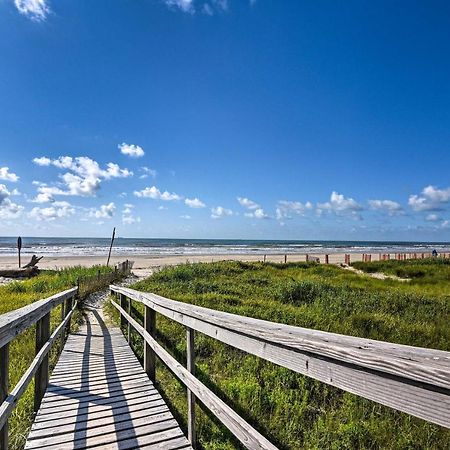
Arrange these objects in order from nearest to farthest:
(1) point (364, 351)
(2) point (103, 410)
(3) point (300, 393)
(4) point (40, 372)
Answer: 1. (1) point (364, 351)
2. (2) point (103, 410)
3. (4) point (40, 372)
4. (3) point (300, 393)

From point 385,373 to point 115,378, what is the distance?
447cm

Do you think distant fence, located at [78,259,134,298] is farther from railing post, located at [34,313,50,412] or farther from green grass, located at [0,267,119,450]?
railing post, located at [34,313,50,412]

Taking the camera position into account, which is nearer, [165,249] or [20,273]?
[20,273]

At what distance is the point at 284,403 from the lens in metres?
4.30

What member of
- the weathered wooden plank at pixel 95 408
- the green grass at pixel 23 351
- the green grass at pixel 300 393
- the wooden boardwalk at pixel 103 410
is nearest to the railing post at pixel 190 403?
the wooden boardwalk at pixel 103 410

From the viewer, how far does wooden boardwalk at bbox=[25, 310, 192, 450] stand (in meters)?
3.25

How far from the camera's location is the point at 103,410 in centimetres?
389

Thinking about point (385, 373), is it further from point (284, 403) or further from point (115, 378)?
point (115, 378)

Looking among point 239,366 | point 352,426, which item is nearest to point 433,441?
point 352,426

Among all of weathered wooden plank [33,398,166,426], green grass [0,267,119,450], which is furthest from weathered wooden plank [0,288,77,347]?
green grass [0,267,119,450]

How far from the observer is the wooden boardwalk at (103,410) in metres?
3.25

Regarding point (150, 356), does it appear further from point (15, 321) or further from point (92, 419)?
point (15, 321)

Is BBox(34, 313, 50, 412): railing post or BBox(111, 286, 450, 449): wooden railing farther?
BBox(34, 313, 50, 412): railing post

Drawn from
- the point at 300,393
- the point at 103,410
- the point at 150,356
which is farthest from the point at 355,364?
the point at 150,356
